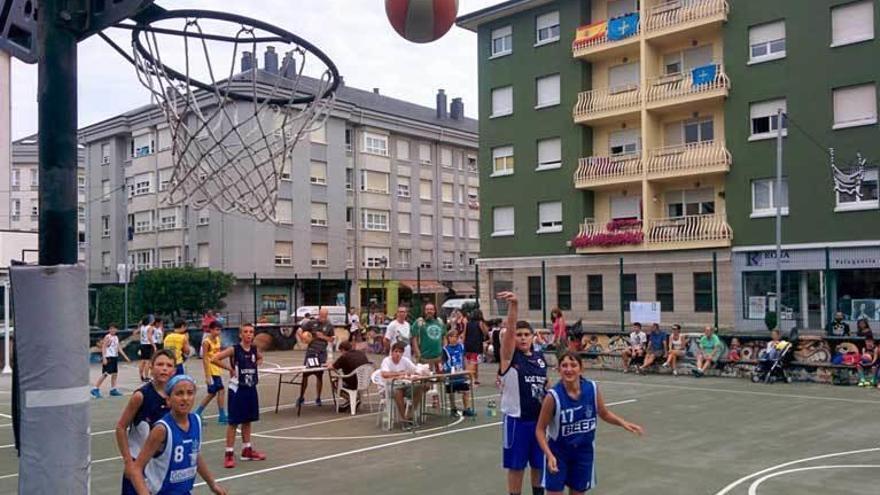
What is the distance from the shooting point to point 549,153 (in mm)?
34500

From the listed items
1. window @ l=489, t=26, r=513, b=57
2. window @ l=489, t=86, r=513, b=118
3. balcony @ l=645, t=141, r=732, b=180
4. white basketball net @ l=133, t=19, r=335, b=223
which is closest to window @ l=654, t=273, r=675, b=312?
balcony @ l=645, t=141, r=732, b=180

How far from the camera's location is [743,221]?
2897 centimetres

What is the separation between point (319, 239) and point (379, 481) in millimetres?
40140

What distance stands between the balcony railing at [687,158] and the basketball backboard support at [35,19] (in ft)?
89.9

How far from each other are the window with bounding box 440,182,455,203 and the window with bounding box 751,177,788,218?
30131 mm

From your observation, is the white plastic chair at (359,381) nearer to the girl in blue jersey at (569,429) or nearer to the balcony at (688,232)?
the girl in blue jersey at (569,429)

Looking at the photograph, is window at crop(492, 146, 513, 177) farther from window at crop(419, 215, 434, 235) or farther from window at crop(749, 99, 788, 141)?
window at crop(419, 215, 434, 235)

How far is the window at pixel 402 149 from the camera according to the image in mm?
53594

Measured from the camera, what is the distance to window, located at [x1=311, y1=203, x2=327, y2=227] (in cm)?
4819

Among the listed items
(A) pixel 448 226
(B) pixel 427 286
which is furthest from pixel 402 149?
(B) pixel 427 286

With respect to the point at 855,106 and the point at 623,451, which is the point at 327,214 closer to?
the point at 855,106

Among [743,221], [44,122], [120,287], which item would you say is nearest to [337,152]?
[120,287]

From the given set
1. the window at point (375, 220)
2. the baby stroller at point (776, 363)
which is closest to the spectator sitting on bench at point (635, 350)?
the baby stroller at point (776, 363)

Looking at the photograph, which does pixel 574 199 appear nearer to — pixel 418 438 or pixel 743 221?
pixel 743 221
